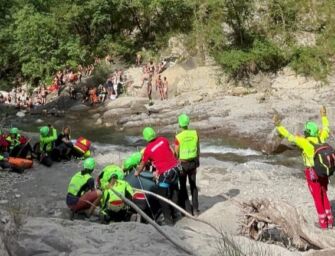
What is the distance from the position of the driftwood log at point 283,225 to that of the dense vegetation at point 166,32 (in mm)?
20502

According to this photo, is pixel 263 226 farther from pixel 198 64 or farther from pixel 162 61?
pixel 162 61

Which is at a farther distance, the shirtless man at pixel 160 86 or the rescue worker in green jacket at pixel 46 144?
the shirtless man at pixel 160 86

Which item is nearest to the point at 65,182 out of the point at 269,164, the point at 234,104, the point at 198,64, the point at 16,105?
the point at 269,164

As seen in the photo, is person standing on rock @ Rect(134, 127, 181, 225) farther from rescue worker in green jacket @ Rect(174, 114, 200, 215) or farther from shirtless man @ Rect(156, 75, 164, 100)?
shirtless man @ Rect(156, 75, 164, 100)

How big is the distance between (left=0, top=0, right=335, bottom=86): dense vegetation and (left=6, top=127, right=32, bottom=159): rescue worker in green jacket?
1366cm

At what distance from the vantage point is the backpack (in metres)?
7.96

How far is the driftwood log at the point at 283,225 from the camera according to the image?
7.45m

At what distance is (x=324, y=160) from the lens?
7.99 metres

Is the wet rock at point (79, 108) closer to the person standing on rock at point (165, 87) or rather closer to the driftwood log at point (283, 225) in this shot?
the person standing on rock at point (165, 87)

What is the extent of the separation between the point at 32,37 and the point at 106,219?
25050 mm

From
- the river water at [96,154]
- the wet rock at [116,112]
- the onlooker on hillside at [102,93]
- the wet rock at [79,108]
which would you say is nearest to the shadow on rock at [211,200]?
the river water at [96,154]

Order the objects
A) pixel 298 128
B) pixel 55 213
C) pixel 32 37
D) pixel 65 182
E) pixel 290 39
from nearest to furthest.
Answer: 1. pixel 55 213
2. pixel 65 182
3. pixel 298 128
4. pixel 290 39
5. pixel 32 37

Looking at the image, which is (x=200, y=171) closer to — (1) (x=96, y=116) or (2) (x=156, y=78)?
(1) (x=96, y=116)

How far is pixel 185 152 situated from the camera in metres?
9.02
